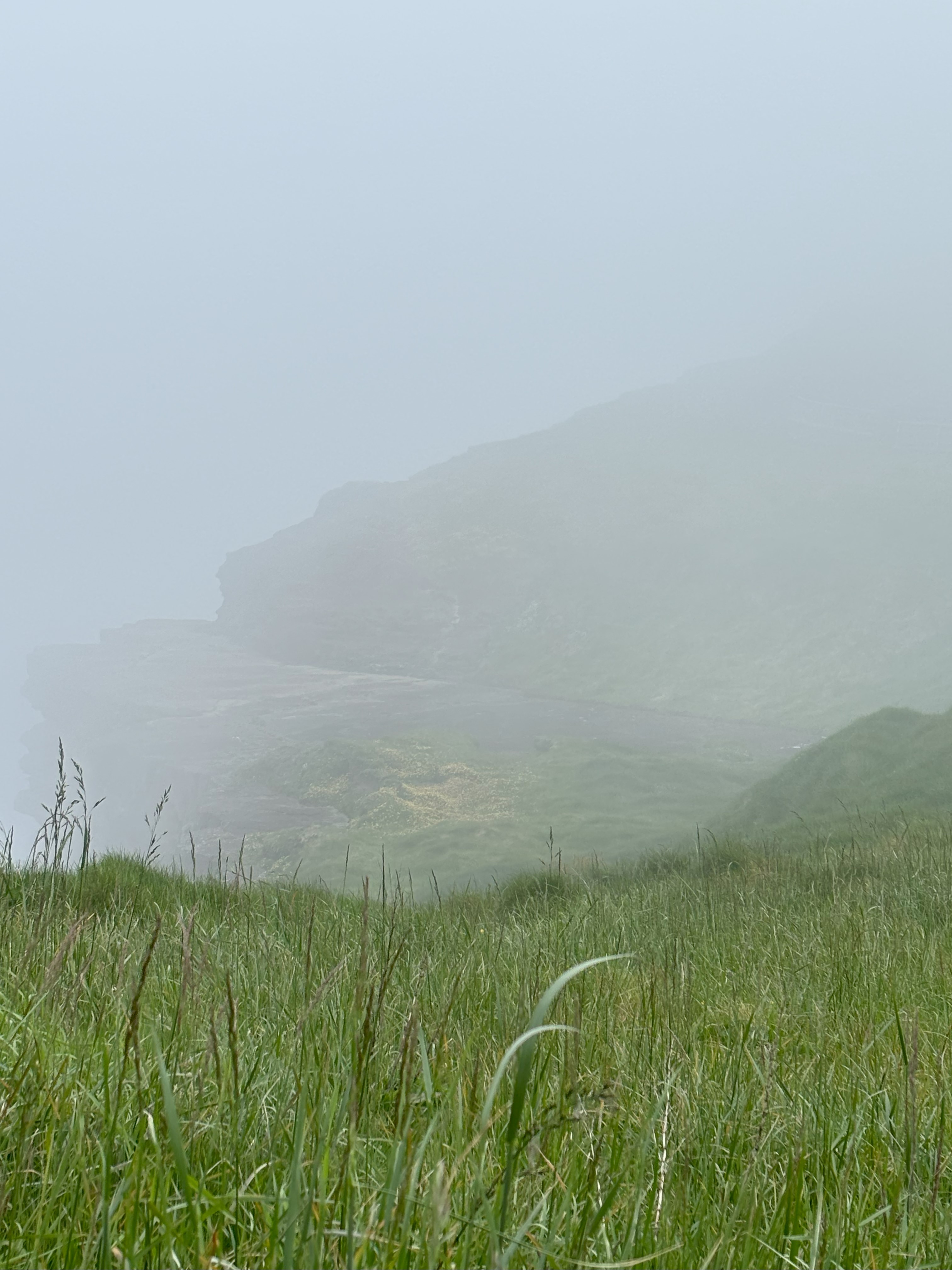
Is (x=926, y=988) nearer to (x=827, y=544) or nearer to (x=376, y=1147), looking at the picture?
(x=376, y=1147)

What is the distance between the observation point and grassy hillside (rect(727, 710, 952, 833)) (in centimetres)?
3250

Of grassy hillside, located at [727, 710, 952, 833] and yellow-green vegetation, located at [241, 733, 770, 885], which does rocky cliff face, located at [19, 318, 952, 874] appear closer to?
yellow-green vegetation, located at [241, 733, 770, 885]

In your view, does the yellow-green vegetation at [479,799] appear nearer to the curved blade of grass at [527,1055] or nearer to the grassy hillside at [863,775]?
the grassy hillside at [863,775]

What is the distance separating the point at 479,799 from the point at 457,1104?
8761cm

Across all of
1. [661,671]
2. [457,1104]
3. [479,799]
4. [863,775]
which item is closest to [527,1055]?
[457,1104]

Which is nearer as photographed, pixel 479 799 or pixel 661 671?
pixel 479 799

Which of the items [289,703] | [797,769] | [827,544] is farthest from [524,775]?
[827,544]

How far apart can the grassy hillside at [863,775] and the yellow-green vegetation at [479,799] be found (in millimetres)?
4910

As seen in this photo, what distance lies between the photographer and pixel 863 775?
37406 millimetres

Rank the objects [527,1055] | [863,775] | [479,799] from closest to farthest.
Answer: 1. [527,1055]
2. [863,775]
3. [479,799]

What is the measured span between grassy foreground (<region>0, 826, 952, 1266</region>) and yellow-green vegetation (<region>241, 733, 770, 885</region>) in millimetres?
39365

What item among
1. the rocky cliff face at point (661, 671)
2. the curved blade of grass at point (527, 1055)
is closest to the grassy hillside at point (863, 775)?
the curved blade of grass at point (527, 1055)

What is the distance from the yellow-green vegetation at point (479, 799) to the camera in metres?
63.3

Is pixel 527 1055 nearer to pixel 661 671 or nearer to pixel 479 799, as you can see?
pixel 479 799
